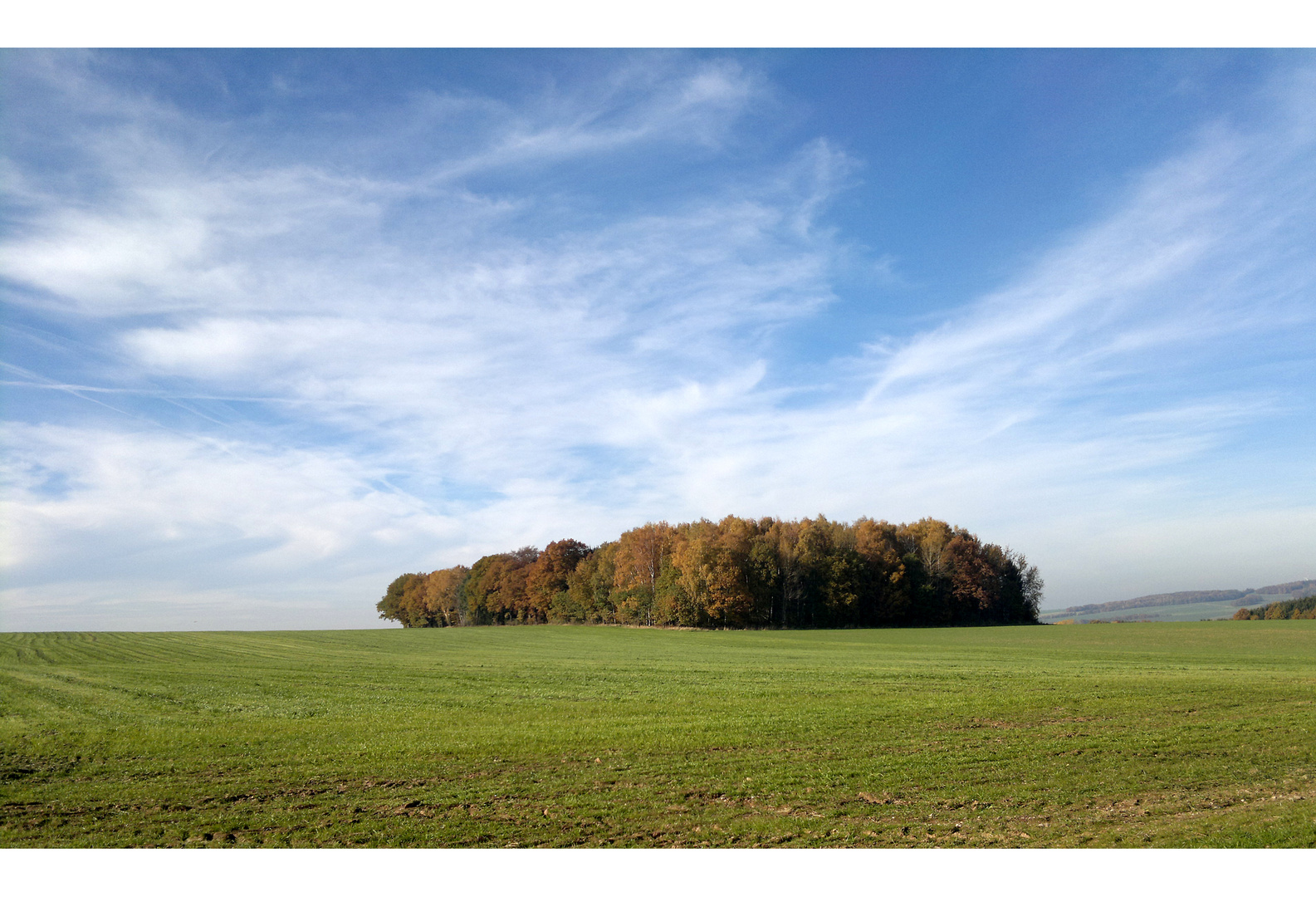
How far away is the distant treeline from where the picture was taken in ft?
306

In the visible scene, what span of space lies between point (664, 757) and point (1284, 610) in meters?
118

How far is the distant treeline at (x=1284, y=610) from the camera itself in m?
93.1

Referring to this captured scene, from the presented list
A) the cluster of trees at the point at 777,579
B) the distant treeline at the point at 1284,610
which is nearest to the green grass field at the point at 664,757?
the cluster of trees at the point at 777,579

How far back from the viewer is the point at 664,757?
47.6 feet

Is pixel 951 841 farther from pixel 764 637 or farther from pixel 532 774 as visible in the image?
pixel 764 637

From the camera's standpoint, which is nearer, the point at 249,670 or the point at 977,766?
the point at 977,766

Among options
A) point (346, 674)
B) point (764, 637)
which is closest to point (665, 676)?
point (346, 674)

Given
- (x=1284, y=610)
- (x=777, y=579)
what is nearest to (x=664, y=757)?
(x=777, y=579)

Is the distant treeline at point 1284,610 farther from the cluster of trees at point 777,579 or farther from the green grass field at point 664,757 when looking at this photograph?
Result: the green grass field at point 664,757

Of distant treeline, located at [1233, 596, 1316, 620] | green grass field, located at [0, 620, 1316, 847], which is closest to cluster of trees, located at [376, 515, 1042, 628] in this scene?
distant treeline, located at [1233, 596, 1316, 620]

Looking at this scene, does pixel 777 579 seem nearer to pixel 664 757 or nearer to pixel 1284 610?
pixel 1284 610

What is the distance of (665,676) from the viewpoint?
99.0ft

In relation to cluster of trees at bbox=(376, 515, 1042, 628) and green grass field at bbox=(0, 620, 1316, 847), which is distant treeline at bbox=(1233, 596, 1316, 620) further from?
green grass field at bbox=(0, 620, 1316, 847)

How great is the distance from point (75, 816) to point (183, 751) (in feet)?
16.2
